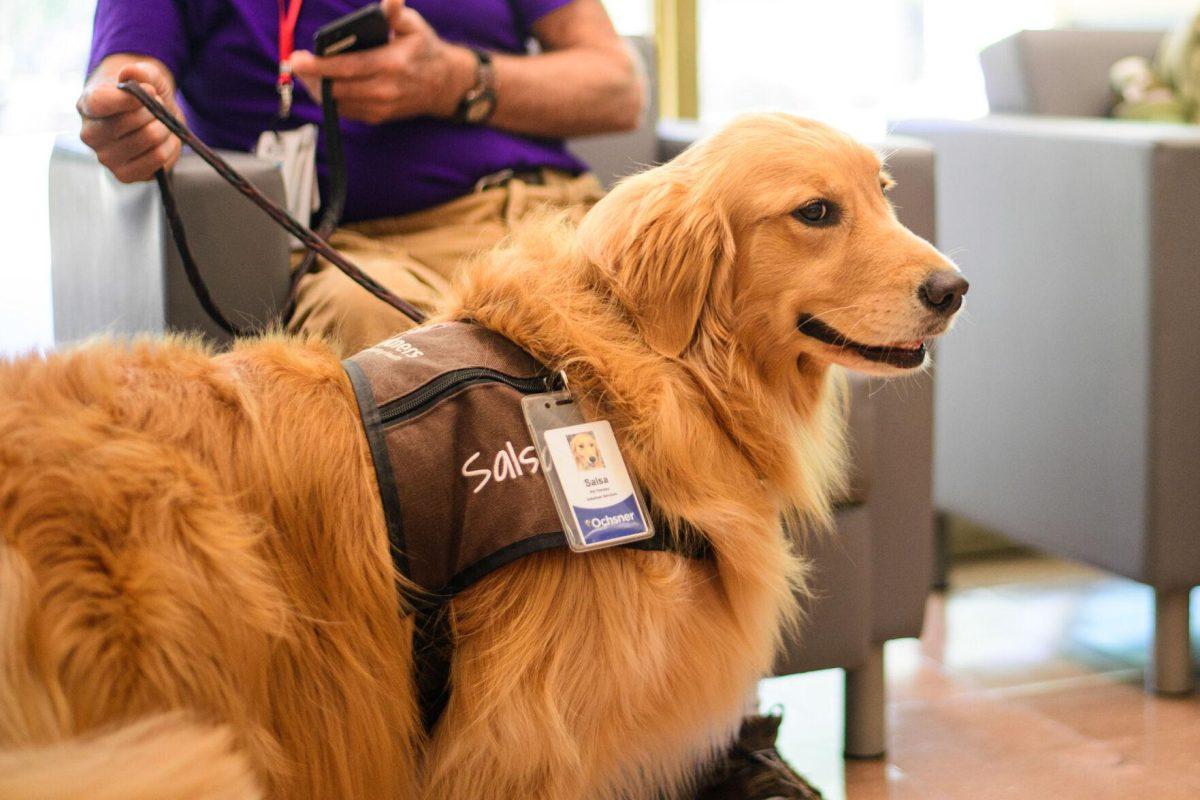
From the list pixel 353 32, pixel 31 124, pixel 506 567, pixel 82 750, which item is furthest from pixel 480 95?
pixel 31 124

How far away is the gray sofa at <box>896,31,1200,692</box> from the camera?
6.35ft

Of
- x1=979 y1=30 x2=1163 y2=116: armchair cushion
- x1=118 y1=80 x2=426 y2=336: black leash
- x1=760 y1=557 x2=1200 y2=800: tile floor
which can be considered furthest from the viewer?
x1=979 y1=30 x2=1163 y2=116: armchair cushion

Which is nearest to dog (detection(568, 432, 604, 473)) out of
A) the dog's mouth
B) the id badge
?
the id badge

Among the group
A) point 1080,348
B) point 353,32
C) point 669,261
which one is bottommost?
point 1080,348

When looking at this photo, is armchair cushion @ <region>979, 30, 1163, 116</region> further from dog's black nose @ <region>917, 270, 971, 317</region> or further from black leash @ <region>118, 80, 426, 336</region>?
black leash @ <region>118, 80, 426, 336</region>

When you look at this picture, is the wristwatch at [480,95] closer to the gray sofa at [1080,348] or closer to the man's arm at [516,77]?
the man's arm at [516,77]

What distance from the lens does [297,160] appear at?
1700 mm

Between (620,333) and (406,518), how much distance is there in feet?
0.97

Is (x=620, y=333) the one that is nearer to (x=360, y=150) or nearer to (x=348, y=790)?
(x=348, y=790)

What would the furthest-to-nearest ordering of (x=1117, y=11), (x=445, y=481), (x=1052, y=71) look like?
(x=1117, y=11) < (x=1052, y=71) < (x=445, y=481)

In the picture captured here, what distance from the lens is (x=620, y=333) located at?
3.96 feet

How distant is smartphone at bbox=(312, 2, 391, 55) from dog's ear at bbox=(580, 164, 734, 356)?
0.53m

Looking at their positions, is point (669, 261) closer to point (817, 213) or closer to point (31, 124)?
point (817, 213)

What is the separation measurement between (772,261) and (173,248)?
2.54 ft
